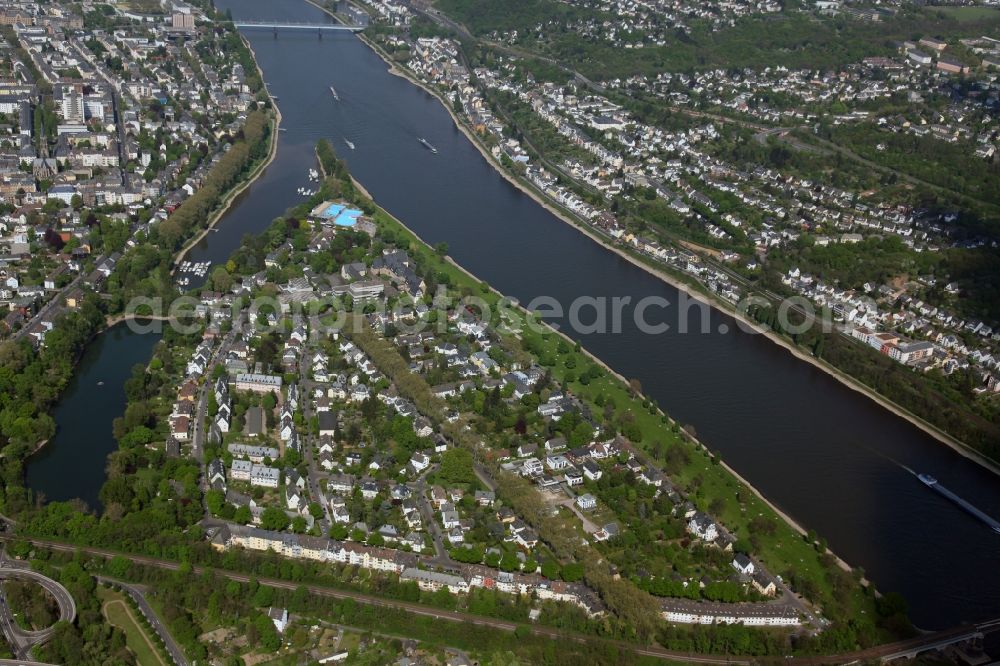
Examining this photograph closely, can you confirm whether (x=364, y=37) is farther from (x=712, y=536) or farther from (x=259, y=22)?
(x=712, y=536)

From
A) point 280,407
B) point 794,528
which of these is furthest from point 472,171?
point 794,528

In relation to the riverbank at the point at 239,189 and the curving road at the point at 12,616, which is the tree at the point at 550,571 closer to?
the curving road at the point at 12,616

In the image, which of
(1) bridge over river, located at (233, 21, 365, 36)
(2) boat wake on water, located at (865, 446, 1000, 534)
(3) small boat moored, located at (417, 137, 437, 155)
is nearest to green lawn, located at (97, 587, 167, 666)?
(2) boat wake on water, located at (865, 446, 1000, 534)

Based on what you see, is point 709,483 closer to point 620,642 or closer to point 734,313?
point 620,642

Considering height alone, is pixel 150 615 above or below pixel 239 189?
below

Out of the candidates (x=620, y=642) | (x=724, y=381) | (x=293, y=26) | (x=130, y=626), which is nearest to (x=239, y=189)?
(x=724, y=381)

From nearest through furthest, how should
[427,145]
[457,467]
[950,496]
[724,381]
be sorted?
1. [457,467]
2. [950,496]
3. [724,381]
4. [427,145]
